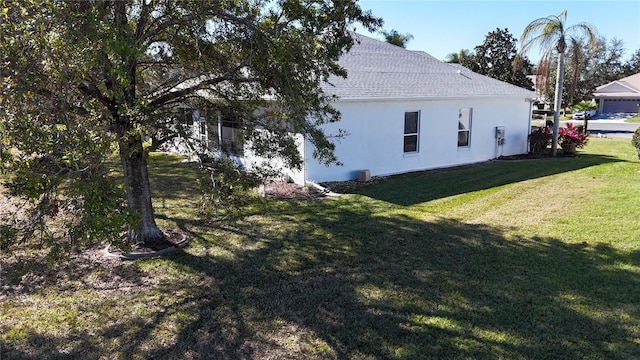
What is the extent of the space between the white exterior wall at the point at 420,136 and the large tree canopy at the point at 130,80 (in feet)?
13.3

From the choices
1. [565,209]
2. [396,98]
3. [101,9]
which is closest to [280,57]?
[101,9]

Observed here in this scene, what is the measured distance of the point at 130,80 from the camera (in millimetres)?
5844

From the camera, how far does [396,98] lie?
42.8ft

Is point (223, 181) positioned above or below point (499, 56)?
below

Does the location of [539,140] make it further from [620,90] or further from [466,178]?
[620,90]

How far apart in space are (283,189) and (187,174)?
A: 13.8ft

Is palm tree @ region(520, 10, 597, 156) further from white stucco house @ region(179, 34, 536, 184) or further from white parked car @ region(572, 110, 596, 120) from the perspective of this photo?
white parked car @ region(572, 110, 596, 120)

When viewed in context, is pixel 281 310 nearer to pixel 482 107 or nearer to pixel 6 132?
pixel 6 132

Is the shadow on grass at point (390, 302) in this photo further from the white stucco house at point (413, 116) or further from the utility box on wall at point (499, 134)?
the utility box on wall at point (499, 134)

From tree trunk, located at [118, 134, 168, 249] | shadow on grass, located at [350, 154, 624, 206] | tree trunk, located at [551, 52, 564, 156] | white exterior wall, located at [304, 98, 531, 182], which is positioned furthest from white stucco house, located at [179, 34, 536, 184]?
tree trunk, located at [118, 134, 168, 249]

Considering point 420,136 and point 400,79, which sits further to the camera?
point 400,79

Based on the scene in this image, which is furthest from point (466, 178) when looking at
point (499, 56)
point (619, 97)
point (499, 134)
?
point (619, 97)

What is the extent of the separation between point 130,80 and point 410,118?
32.0 ft

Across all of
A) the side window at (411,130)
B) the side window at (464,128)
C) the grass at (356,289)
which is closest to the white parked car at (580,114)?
the side window at (464,128)
